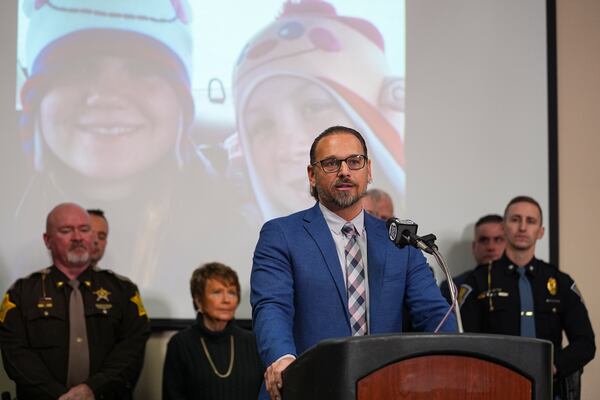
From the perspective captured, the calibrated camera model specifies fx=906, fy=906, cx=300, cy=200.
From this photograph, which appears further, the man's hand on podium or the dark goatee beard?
the dark goatee beard

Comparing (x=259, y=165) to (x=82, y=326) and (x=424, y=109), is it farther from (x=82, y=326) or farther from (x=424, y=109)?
(x=82, y=326)

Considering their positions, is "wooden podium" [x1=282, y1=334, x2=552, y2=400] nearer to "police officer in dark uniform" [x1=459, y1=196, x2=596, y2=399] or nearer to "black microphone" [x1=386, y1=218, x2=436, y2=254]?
"black microphone" [x1=386, y1=218, x2=436, y2=254]

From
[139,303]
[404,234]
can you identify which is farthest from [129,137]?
[404,234]

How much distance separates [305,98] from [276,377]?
10.2 feet

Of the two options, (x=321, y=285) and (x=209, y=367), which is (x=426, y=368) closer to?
(x=321, y=285)

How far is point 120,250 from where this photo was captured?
5051 millimetres

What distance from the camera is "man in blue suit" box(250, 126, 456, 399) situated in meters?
2.49

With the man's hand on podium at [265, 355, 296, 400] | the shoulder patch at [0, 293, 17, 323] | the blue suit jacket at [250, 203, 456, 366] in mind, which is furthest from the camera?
the shoulder patch at [0, 293, 17, 323]

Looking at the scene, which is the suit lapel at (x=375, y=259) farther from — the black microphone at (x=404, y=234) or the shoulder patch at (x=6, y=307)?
the shoulder patch at (x=6, y=307)

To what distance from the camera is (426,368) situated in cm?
195

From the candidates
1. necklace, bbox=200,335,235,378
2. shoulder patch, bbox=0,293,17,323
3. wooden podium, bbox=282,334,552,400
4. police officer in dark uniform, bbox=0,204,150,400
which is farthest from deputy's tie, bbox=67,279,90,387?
wooden podium, bbox=282,334,552,400

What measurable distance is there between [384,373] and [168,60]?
3.47m

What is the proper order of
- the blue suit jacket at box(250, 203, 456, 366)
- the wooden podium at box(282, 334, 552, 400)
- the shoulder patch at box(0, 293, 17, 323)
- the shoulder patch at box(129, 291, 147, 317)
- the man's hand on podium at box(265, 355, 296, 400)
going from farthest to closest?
the shoulder patch at box(129, 291, 147, 317)
the shoulder patch at box(0, 293, 17, 323)
the blue suit jacket at box(250, 203, 456, 366)
the man's hand on podium at box(265, 355, 296, 400)
the wooden podium at box(282, 334, 552, 400)

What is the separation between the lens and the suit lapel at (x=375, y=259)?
2521mm
